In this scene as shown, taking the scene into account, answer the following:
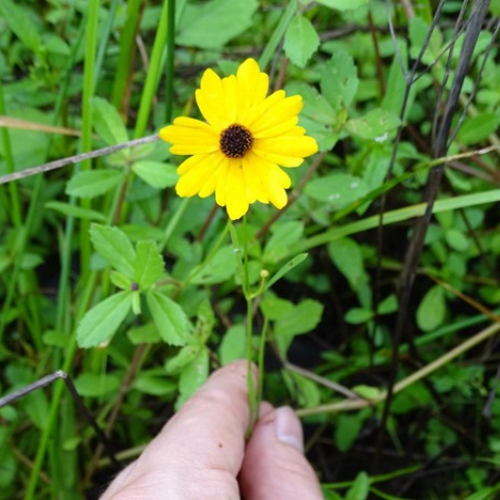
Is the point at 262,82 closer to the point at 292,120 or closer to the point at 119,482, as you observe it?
the point at 292,120

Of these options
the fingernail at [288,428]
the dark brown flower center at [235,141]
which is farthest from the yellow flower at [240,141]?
the fingernail at [288,428]

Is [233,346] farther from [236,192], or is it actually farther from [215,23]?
[215,23]

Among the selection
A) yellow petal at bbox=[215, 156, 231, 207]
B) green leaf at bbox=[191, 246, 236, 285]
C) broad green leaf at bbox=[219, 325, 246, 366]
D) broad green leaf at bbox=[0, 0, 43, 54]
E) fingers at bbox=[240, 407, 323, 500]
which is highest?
broad green leaf at bbox=[0, 0, 43, 54]

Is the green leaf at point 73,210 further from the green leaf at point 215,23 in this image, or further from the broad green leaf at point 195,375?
the green leaf at point 215,23

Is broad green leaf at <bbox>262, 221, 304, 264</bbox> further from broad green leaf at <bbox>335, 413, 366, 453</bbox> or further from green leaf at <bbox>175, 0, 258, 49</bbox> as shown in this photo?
broad green leaf at <bbox>335, 413, 366, 453</bbox>

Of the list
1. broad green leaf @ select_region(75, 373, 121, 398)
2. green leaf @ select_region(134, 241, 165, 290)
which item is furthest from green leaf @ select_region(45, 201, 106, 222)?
broad green leaf @ select_region(75, 373, 121, 398)
